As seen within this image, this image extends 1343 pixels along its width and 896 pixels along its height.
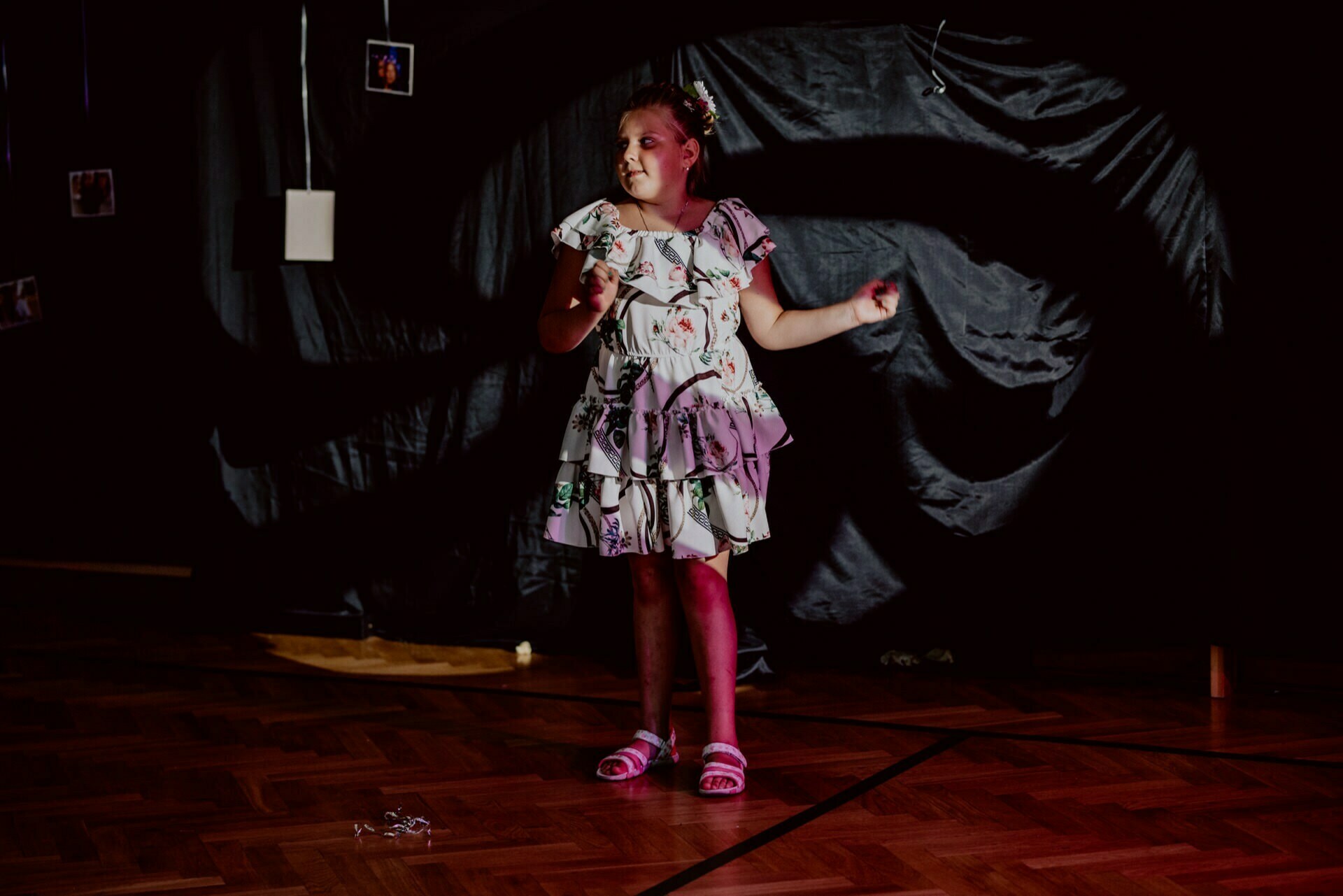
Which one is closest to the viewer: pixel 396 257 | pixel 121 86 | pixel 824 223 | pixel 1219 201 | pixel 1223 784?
pixel 1223 784

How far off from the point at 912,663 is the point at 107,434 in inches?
116

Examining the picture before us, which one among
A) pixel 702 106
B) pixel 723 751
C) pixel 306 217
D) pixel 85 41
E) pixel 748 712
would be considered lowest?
pixel 748 712

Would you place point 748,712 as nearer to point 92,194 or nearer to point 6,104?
point 92,194

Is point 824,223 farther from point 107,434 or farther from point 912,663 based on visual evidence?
point 107,434

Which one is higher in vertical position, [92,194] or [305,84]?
[305,84]

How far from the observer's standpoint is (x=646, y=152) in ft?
8.47

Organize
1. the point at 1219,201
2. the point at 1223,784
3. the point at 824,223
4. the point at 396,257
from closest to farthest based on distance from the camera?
the point at 1223,784 < the point at 1219,201 < the point at 824,223 < the point at 396,257

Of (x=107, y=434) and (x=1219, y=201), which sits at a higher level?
(x=1219, y=201)

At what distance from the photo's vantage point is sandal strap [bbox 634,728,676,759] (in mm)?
2736

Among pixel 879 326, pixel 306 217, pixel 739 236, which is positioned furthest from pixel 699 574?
pixel 306 217

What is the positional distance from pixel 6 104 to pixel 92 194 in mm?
544

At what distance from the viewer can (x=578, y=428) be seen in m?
2.65

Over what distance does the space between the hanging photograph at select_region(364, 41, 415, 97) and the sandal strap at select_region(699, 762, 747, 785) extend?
237 cm

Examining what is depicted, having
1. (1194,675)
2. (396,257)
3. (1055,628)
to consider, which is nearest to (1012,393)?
(1055,628)
